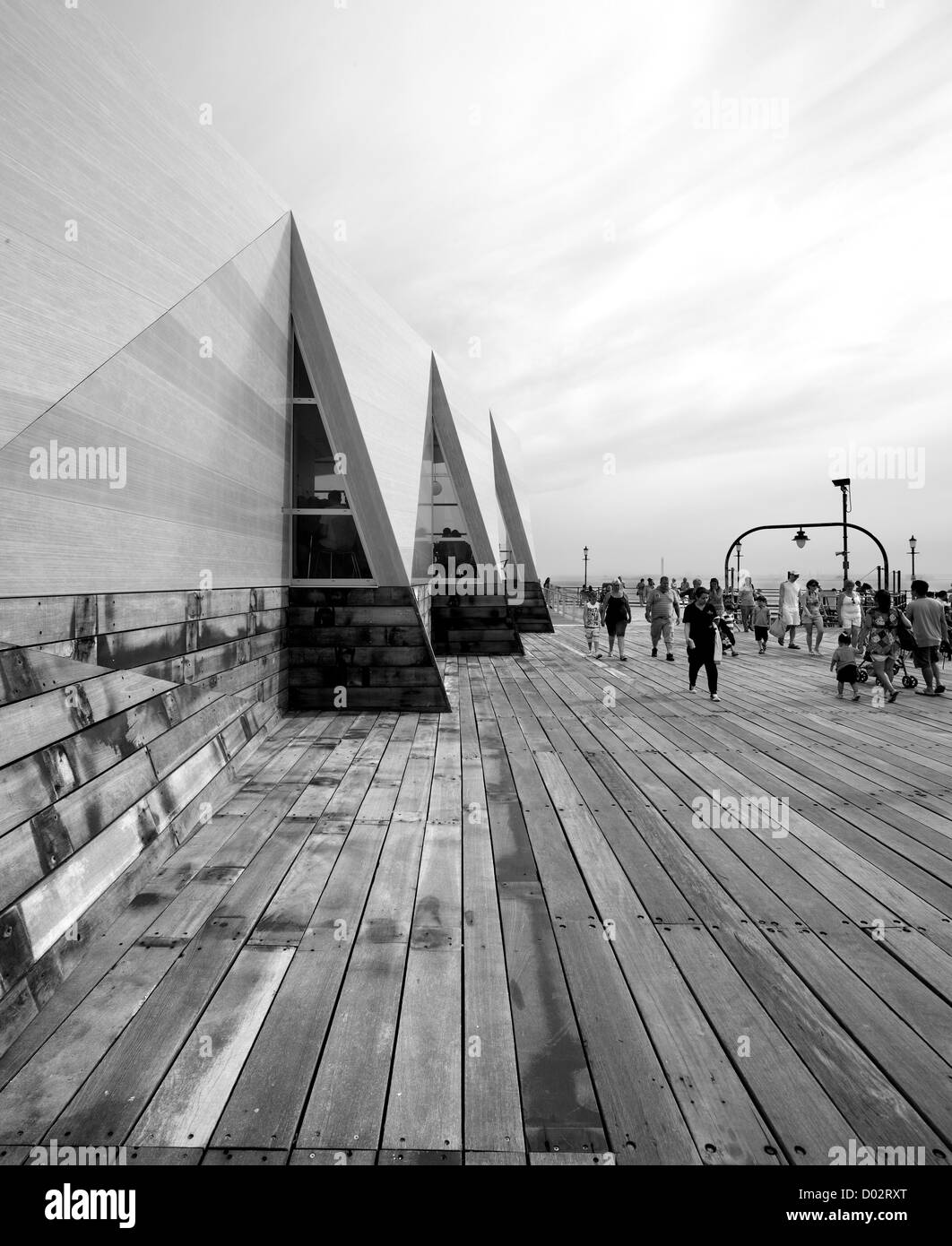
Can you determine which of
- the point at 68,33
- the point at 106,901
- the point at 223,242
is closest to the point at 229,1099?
the point at 106,901

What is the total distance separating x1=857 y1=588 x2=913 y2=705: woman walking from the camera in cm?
894

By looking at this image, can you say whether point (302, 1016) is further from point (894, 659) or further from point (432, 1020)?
point (894, 659)

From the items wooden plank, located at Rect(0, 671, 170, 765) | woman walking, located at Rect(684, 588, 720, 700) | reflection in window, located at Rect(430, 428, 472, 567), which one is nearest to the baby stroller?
woman walking, located at Rect(684, 588, 720, 700)

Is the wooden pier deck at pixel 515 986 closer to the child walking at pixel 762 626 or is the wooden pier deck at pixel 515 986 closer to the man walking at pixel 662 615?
the man walking at pixel 662 615

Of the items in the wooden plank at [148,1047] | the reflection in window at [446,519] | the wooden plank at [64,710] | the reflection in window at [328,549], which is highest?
Answer: the reflection in window at [446,519]

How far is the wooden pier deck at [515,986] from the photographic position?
6.18 feet

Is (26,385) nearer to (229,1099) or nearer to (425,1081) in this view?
(229,1099)

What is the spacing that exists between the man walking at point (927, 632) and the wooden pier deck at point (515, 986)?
4.78m

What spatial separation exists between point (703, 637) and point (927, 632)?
312 centimetres

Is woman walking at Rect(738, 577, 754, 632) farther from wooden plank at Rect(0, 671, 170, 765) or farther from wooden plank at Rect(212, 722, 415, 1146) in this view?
wooden plank at Rect(0, 671, 170, 765)

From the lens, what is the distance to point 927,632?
8.98 metres

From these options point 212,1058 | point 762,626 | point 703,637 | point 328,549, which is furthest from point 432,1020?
point 762,626

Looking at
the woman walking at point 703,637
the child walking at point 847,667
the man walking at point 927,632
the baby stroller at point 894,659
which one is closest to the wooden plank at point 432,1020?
the woman walking at point 703,637
